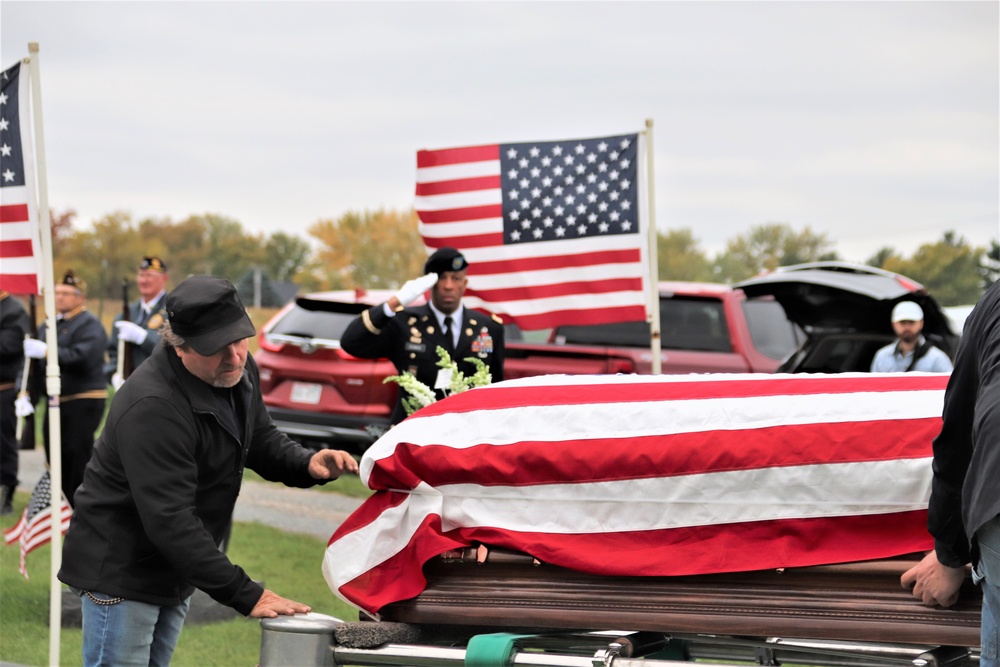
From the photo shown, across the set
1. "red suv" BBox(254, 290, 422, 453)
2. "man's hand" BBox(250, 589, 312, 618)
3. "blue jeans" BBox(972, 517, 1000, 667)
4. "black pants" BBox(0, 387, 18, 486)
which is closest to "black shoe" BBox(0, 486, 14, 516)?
"black pants" BBox(0, 387, 18, 486)

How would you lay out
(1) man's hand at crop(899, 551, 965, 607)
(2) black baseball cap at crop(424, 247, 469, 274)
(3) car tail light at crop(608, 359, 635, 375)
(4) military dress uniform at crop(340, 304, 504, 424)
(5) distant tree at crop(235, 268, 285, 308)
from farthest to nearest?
(5) distant tree at crop(235, 268, 285, 308), (3) car tail light at crop(608, 359, 635, 375), (2) black baseball cap at crop(424, 247, 469, 274), (4) military dress uniform at crop(340, 304, 504, 424), (1) man's hand at crop(899, 551, 965, 607)

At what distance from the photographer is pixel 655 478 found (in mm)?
3100

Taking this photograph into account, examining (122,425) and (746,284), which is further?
(746,284)

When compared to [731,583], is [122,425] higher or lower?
higher

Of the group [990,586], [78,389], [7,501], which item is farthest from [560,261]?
[7,501]

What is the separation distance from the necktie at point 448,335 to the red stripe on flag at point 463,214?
1.13m

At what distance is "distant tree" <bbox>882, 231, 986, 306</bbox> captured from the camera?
50000mm

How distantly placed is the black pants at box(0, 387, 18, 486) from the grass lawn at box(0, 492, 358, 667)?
0.59 metres

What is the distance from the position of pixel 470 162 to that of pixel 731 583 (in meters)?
4.37

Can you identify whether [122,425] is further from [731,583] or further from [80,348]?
[80,348]

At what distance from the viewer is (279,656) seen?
3.01m

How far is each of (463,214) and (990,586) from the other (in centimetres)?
485

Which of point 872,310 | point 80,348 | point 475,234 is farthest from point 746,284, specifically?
point 80,348

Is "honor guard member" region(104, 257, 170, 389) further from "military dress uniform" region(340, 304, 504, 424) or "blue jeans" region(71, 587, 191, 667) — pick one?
"blue jeans" region(71, 587, 191, 667)
